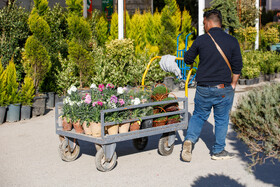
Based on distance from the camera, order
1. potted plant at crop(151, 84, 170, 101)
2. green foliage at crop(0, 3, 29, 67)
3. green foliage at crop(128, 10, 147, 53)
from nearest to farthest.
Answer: potted plant at crop(151, 84, 170, 101)
green foliage at crop(0, 3, 29, 67)
green foliage at crop(128, 10, 147, 53)

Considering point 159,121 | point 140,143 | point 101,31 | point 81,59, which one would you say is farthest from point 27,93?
point 101,31

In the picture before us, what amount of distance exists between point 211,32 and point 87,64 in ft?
17.6

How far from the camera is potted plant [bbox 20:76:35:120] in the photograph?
871 centimetres

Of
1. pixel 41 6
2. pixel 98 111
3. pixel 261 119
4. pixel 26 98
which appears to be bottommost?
pixel 26 98

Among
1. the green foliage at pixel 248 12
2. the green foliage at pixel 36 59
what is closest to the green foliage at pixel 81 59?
the green foliage at pixel 36 59

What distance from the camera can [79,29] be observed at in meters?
10.5

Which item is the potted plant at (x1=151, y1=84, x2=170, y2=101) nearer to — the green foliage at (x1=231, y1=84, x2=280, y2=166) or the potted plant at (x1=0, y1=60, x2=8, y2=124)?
the green foliage at (x1=231, y1=84, x2=280, y2=166)

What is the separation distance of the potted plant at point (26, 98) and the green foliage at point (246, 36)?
9.55 metres

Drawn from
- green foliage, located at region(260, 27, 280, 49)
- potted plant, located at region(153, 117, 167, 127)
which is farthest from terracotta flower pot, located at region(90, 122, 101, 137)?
green foliage, located at region(260, 27, 280, 49)

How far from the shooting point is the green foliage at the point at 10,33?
1009cm

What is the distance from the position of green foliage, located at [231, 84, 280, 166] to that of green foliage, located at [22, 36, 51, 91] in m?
6.51

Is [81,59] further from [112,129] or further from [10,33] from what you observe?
[112,129]

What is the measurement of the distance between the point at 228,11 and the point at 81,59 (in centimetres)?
690

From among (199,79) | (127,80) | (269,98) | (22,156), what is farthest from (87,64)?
(269,98)
